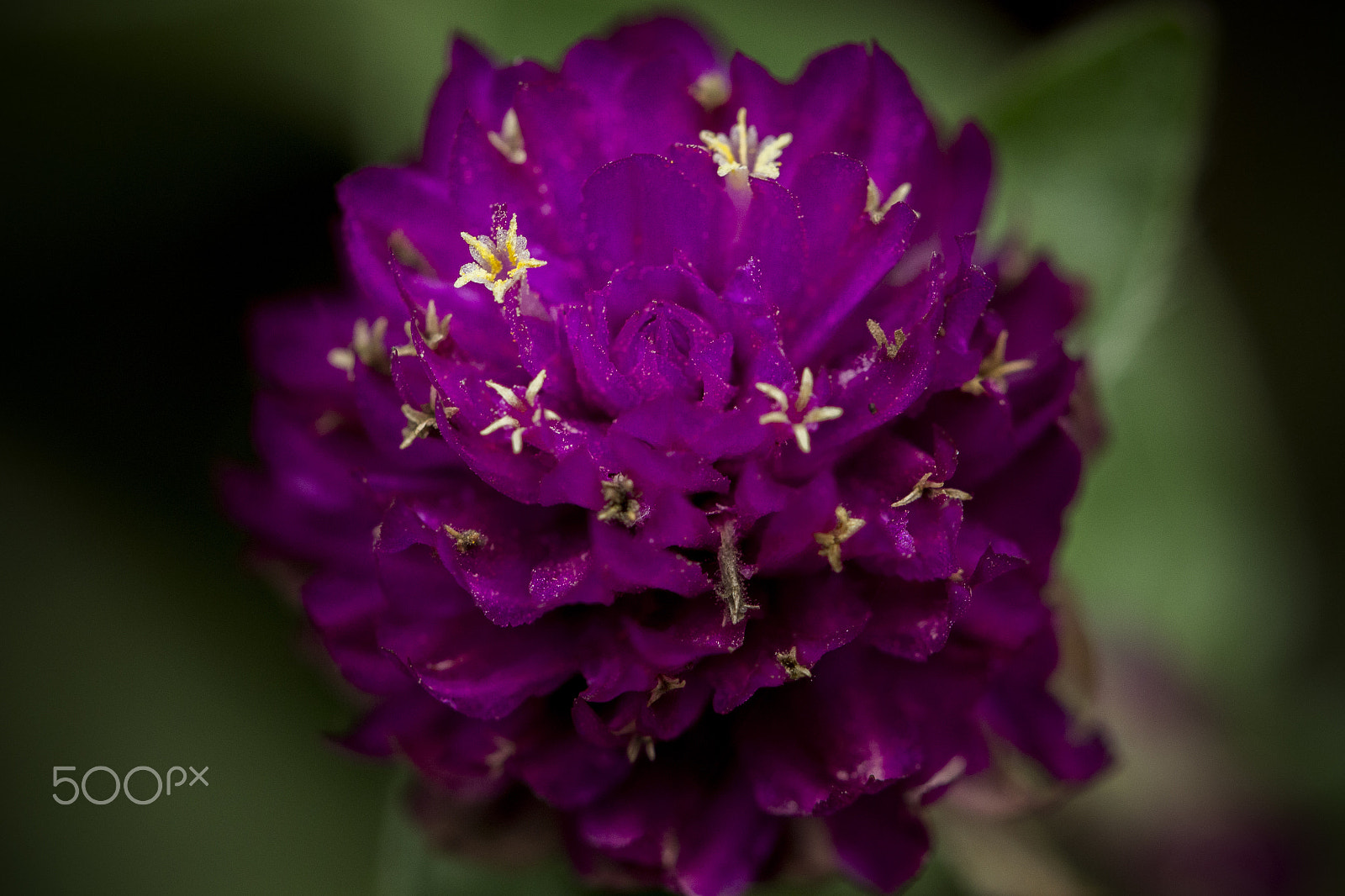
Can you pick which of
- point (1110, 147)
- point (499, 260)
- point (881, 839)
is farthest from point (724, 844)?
point (1110, 147)

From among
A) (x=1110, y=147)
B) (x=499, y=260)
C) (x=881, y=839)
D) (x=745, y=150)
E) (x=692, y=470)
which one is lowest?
(x=881, y=839)

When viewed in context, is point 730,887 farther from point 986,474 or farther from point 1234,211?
point 1234,211

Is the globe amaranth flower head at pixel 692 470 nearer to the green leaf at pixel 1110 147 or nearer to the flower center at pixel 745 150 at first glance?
the flower center at pixel 745 150

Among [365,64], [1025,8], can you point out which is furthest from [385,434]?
[1025,8]

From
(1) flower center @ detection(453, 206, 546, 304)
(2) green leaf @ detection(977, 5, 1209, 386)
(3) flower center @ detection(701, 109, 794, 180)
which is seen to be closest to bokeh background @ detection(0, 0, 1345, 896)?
(2) green leaf @ detection(977, 5, 1209, 386)

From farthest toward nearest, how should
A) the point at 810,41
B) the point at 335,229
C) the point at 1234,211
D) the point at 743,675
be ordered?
1. the point at 1234,211
2. the point at 810,41
3. the point at 335,229
4. the point at 743,675

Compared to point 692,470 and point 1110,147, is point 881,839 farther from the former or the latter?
point 1110,147

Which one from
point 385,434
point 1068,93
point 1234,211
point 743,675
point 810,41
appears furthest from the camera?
point 1234,211

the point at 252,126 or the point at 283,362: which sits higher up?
the point at 252,126
